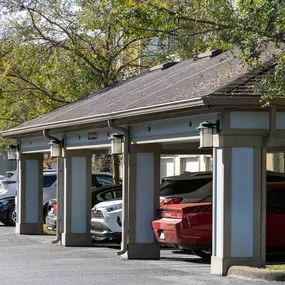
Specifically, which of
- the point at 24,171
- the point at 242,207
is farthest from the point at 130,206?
the point at 24,171

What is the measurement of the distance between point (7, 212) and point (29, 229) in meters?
3.51

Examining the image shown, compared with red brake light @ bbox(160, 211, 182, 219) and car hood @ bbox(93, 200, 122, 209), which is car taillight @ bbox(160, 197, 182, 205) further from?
car hood @ bbox(93, 200, 122, 209)

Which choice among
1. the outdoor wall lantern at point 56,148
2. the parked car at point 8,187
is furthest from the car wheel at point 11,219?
the outdoor wall lantern at point 56,148

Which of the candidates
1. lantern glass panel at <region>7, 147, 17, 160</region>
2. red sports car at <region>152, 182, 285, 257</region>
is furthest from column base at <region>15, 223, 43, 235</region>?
red sports car at <region>152, 182, 285, 257</region>

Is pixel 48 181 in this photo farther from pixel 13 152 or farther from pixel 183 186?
pixel 183 186

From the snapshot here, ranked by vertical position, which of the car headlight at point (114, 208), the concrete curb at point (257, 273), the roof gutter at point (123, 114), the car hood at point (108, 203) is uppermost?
the roof gutter at point (123, 114)

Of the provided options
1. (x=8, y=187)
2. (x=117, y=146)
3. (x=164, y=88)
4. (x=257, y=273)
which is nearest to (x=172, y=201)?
(x=117, y=146)

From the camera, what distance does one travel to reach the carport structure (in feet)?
47.0

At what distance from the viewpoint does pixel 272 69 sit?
48.2ft

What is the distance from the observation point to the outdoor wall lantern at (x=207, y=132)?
46.9ft

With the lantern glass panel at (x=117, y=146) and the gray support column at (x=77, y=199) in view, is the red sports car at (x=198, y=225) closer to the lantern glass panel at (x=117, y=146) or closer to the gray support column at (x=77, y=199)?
the lantern glass panel at (x=117, y=146)

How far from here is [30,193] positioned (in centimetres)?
2514

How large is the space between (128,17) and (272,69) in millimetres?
2789

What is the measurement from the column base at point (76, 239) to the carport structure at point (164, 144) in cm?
2
